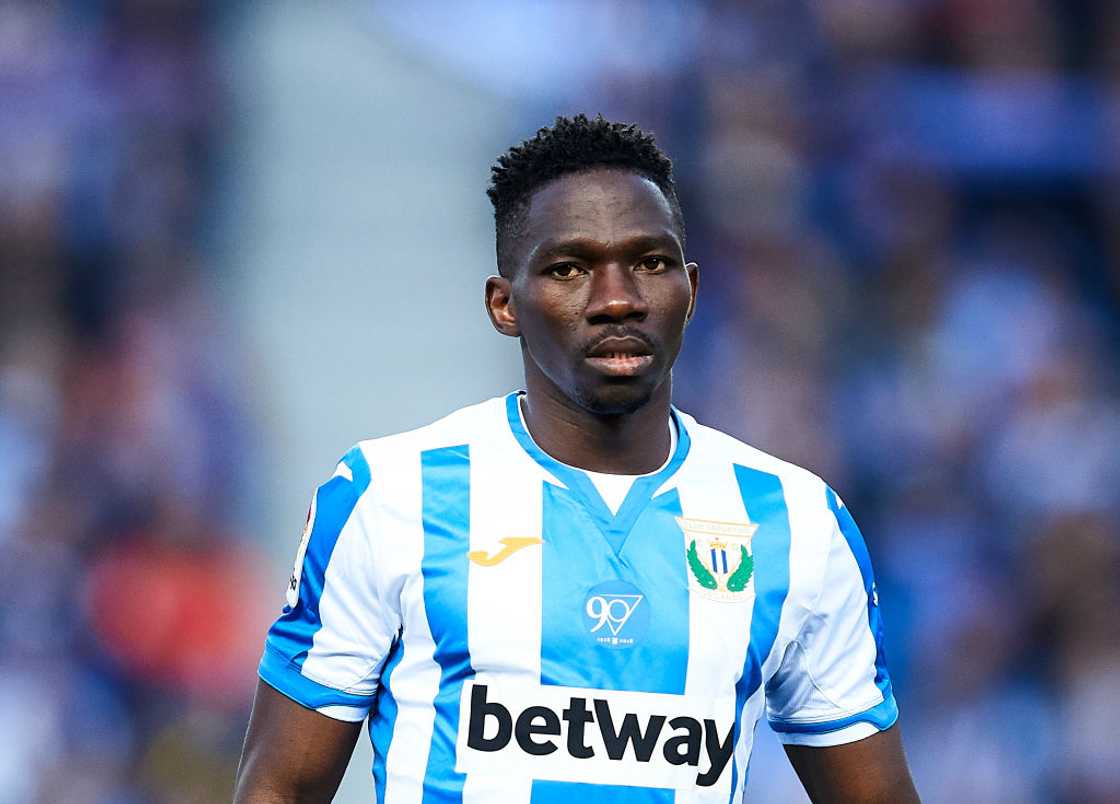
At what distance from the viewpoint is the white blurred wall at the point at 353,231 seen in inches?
339

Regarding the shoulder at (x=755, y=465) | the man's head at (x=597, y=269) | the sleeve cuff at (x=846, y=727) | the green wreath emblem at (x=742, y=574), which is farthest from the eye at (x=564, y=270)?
the sleeve cuff at (x=846, y=727)

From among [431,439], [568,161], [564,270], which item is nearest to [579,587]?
[431,439]

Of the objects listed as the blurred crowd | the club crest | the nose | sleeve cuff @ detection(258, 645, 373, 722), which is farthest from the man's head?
the blurred crowd

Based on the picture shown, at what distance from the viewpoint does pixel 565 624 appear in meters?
2.82

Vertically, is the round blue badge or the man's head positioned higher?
the man's head

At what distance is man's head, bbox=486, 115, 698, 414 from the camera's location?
289 cm

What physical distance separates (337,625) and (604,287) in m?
0.69

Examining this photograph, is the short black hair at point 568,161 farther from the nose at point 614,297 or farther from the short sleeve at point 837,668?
the short sleeve at point 837,668

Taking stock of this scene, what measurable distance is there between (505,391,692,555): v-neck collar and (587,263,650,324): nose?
29 cm

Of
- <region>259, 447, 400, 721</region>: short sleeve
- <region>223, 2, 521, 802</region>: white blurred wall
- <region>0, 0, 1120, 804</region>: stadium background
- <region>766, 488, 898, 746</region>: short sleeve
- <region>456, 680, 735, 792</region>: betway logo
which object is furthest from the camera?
<region>223, 2, 521, 802</region>: white blurred wall

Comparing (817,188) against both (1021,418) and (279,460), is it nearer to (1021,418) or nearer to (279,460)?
(1021,418)

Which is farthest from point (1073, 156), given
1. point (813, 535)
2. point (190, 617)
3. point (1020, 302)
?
point (813, 535)

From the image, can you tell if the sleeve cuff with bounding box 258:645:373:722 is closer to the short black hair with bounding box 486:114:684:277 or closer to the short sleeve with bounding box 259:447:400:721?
the short sleeve with bounding box 259:447:400:721

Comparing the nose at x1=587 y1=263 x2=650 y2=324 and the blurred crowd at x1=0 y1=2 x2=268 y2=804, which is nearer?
the nose at x1=587 y1=263 x2=650 y2=324
